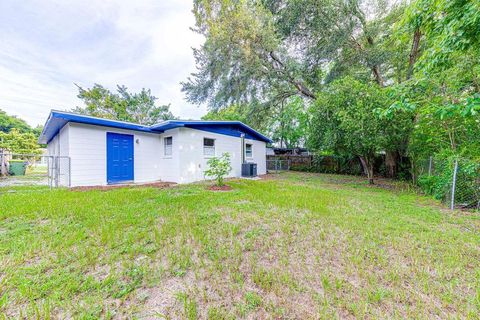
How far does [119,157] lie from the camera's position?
24.9 ft

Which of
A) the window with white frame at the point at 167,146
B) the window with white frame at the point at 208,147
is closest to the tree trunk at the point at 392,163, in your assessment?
the window with white frame at the point at 208,147

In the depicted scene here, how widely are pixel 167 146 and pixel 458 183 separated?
32.8 ft

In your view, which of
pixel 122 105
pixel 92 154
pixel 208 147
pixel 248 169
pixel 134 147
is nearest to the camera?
pixel 92 154

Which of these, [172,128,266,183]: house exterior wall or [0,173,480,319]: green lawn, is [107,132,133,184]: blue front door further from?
[0,173,480,319]: green lawn

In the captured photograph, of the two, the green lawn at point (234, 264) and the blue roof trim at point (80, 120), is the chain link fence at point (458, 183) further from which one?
the blue roof trim at point (80, 120)

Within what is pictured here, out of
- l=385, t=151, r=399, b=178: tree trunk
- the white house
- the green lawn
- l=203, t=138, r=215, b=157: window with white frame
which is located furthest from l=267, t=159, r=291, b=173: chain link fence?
the green lawn

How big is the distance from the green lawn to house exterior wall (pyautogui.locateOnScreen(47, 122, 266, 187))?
9.40 feet

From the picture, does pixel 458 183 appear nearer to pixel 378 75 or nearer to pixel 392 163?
pixel 392 163

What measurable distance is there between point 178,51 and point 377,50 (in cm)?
1060

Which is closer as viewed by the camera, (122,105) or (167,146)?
(167,146)

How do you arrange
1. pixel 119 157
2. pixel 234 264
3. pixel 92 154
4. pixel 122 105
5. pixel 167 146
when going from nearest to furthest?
1. pixel 234 264
2. pixel 92 154
3. pixel 119 157
4. pixel 167 146
5. pixel 122 105

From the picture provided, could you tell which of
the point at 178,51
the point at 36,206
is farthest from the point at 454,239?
the point at 178,51

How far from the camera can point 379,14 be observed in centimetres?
962

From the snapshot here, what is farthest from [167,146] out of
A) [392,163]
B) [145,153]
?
[392,163]
